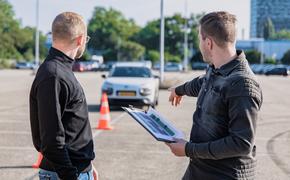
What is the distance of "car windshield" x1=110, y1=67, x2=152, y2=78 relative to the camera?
17.4m

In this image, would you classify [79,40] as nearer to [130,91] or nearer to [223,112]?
[223,112]

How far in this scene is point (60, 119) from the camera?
3.07 m

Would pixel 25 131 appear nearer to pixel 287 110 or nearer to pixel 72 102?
pixel 72 102

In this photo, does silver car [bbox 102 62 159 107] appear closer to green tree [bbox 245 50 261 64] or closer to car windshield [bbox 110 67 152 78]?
car windshield [bbox 110 67 152 78]

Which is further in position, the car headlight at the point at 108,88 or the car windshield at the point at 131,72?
the car windshield at the point at 131,72

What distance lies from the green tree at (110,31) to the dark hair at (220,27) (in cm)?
10512

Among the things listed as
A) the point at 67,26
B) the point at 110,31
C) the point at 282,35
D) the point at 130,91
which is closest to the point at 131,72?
the point at 130,91

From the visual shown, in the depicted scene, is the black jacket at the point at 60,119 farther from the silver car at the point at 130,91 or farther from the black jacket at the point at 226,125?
the silver car at the point at 130,91

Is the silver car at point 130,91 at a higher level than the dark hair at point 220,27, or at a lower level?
lower

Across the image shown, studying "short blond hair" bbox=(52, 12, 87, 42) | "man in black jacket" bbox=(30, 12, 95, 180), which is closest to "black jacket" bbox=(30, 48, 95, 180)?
"man in black jacket" bbox=(30, 12, 95, 180)

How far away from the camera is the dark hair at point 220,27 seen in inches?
114

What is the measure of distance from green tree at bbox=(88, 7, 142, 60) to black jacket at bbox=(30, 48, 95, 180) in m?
105

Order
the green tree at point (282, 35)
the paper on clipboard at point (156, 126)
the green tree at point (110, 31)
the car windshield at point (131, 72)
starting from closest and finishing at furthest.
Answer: the paper on clipboard at point (156, 126) → the car windshield at point (131, 72) → the green tree at point (110, 31) → the green tree at point (282, 35)

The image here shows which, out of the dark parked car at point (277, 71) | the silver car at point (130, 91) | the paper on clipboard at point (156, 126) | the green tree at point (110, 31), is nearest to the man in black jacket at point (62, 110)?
the paper on clipboard at point (156, 126)
